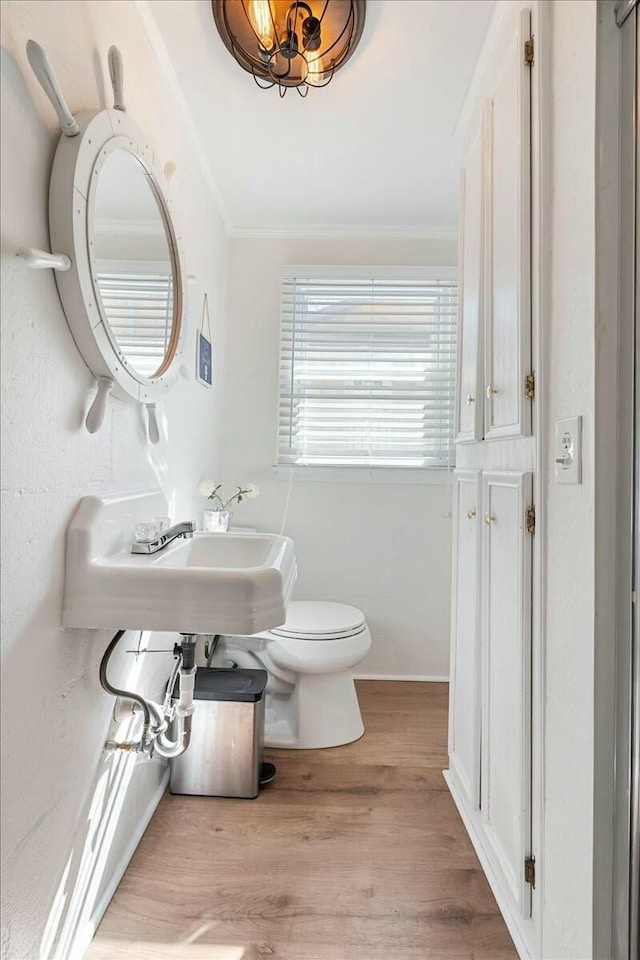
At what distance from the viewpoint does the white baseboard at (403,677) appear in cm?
245

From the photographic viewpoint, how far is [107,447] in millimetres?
1132

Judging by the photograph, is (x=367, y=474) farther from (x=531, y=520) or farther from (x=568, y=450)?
(x=568, y=450)

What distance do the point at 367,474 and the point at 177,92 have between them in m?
1.67

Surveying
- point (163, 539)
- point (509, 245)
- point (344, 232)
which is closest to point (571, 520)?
point (509, 245)

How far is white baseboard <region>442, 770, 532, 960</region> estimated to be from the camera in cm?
A: 106

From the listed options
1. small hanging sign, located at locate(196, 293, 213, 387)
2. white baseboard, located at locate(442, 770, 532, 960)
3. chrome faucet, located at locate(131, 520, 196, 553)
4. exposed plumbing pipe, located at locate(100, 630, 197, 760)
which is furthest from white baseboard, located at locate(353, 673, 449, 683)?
small hanging sign, located at locate(196, 293, 213, 387)

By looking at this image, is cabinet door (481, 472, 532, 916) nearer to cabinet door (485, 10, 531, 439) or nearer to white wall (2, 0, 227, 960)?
cabinet door (485, 10, 531, 439)

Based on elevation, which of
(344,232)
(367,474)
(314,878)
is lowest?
(314,878)

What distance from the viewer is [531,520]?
1071mm

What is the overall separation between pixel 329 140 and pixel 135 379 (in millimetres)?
1316

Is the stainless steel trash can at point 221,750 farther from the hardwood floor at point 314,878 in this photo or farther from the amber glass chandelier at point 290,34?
the amber glass chandelier at point 290,34

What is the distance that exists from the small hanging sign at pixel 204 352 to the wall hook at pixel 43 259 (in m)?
1.08

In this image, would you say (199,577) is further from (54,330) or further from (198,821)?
(198,821)

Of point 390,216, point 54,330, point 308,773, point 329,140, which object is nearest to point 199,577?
point 54,330
